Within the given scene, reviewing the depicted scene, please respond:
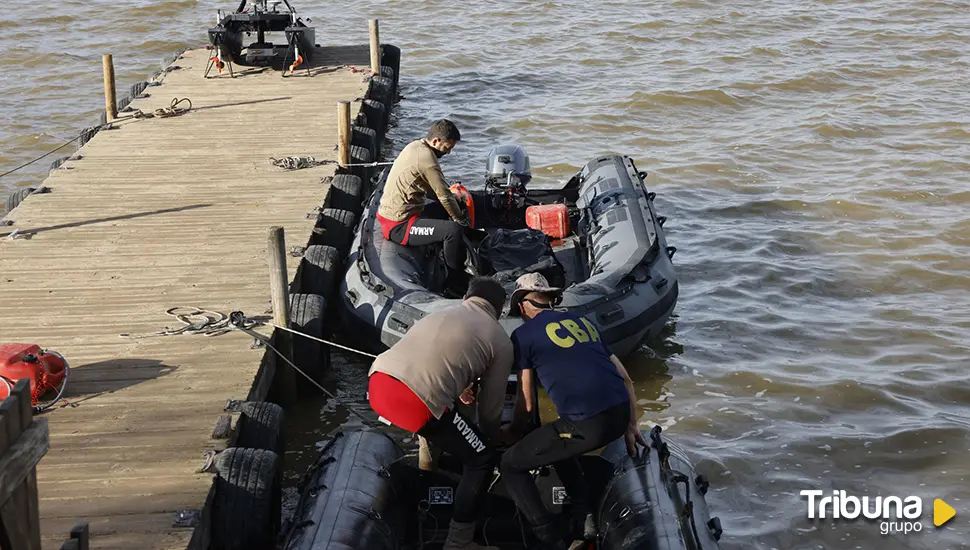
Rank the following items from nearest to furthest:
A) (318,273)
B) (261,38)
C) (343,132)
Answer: (318,273) → (343,132) → (261,38)

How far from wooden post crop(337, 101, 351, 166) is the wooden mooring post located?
29.3 ft

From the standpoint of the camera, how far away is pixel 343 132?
12555 mm

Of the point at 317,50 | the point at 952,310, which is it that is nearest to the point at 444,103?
the point at 317,50

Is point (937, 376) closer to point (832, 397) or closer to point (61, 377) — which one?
point (832, 397)

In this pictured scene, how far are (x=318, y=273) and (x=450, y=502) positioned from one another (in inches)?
146

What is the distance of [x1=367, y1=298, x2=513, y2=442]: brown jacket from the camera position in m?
5.84

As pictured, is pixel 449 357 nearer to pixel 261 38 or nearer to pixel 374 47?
pixel 374 47

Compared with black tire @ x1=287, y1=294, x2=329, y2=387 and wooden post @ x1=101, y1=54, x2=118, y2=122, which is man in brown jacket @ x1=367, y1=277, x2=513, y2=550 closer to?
black tire @ x1=287, y1=294, x2=329, y2=387

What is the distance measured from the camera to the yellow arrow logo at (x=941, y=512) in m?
7.62

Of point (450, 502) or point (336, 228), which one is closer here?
point (450, 502)

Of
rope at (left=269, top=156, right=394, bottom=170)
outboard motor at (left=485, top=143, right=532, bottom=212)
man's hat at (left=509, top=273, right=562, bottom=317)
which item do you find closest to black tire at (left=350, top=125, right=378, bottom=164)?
rope at (left=269, top=156, right=394, bottom=170)

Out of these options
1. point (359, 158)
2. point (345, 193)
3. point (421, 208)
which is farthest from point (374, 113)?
point (421, 208)

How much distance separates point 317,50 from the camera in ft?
63.5

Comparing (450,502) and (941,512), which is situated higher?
(450,502)
